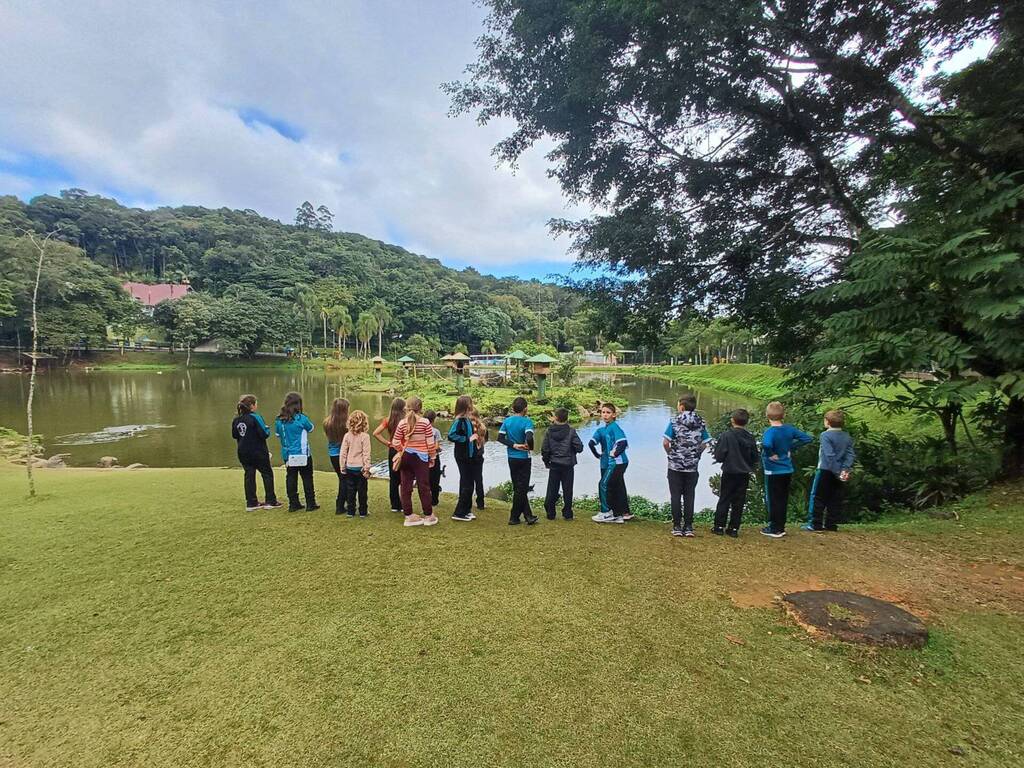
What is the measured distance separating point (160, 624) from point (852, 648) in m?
4.58

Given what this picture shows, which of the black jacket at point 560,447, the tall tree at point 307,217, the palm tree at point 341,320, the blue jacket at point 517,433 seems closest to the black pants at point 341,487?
the blue jacket at point 517,433

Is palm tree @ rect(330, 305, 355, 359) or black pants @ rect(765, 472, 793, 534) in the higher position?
palm tree @ rect(330, 305, 355, 359)

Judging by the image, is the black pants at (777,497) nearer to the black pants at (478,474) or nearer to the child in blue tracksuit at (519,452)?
the child in blue tracksuit at (519,452)

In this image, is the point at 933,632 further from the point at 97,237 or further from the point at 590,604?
the point at 97,237

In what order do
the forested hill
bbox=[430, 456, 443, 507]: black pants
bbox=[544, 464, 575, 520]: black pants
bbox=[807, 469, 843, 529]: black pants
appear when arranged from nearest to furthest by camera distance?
bbox=[807, 469, 843, 529]: black pants
bbox=[544, 464, 575, 520]: black pants
bbox=[430, 456, 443, 507]: black pants
the forested hill

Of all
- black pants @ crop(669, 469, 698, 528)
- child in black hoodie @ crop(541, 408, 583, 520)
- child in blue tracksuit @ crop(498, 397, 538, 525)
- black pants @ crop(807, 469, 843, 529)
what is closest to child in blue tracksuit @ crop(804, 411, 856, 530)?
black pants @ crop(807, 469, 843, 529)

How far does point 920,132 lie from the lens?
6055 millimetres

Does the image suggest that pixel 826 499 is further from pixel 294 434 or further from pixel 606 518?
pixel 294 434

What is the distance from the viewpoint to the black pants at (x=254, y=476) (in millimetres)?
5809

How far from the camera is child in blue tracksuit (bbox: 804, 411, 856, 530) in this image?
527cm

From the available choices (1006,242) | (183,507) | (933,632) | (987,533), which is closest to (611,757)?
(933,632)

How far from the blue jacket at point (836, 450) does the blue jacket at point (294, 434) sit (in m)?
6.09

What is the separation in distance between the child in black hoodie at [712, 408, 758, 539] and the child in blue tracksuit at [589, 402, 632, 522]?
1.04 m

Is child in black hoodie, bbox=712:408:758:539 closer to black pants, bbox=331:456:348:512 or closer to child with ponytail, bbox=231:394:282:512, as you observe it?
black pants, bbox=331:456:348:512
